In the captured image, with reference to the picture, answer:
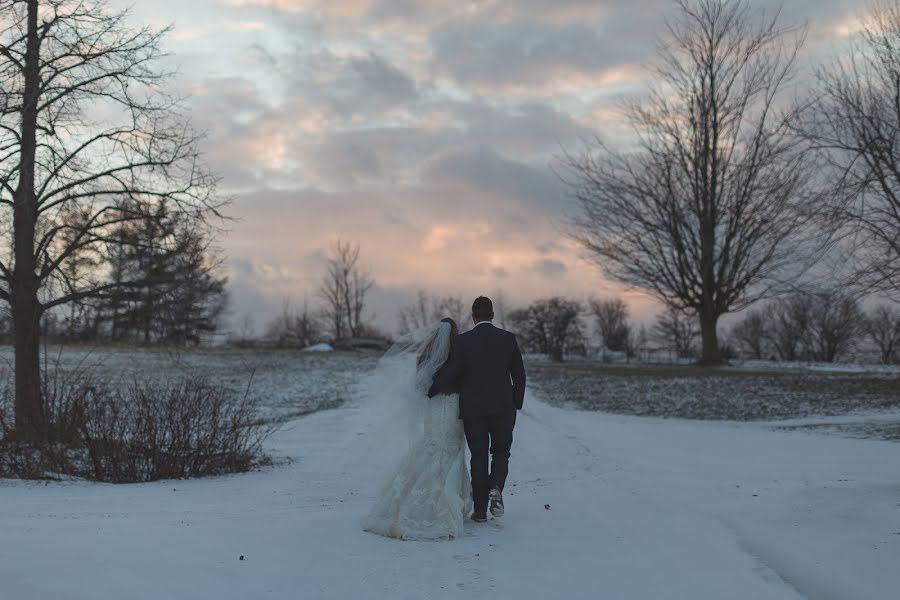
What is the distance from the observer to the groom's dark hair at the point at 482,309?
839 centimetres

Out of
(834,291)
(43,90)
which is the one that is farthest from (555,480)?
(834,291)

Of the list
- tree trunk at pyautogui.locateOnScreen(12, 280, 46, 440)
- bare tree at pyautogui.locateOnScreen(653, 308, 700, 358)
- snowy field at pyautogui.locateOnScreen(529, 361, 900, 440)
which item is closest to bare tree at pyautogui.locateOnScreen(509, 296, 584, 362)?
bare tree at pyautogui.locateOnScreen(653, 308, 700, 358)

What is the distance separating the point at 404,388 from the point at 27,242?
10224 millimetres

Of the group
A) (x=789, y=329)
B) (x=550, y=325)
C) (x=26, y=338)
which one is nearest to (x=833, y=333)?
(x=789, y=329)

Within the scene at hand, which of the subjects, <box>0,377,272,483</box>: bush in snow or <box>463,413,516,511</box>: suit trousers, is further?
<box>0,377,272,483</box>: bush in snow

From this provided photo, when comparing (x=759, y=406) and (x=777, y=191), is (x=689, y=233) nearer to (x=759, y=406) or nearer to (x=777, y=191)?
(x=777, y=191)

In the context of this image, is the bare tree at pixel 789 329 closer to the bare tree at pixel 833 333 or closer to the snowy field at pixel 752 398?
the bare tree at pixel 833 333

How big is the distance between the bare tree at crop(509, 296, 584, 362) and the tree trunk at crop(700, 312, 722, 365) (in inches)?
1908

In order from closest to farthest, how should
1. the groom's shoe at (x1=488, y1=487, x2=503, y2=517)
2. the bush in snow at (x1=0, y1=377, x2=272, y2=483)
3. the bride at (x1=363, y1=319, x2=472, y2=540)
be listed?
the bride at (x1=363, y1=319, x2=472, y2=540)
the groom's shoe at (x1=488, y1=487, x2=503, y2=517)
the bush in snow at (x1=0, y1=377, x2=272, y2=483)

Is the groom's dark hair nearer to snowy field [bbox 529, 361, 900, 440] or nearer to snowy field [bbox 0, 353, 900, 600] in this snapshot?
snowy field [bbox 0, 353, 900, 600]

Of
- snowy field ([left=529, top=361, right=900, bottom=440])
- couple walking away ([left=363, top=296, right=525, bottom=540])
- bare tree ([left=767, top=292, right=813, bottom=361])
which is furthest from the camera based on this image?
bare tree ([left=767, top=292, right=813, bottom=361])

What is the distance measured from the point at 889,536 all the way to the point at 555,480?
4.91 meters

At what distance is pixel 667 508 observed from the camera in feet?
28.7

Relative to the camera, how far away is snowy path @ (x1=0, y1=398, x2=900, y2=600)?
570 centimetres
